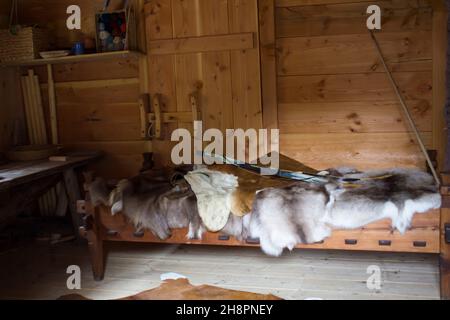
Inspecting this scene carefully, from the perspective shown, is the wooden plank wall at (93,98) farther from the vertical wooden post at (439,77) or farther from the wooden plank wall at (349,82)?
the vertical wooden post at (439,77)

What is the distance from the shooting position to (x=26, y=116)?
3.56m

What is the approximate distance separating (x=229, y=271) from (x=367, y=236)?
80 centimetres

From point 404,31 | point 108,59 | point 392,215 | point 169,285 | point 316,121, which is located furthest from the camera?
point 108,59

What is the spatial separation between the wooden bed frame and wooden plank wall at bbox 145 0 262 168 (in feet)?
3.36

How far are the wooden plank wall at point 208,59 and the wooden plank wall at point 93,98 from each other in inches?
9.9

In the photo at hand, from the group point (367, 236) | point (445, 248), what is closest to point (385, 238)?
point (367, 236)

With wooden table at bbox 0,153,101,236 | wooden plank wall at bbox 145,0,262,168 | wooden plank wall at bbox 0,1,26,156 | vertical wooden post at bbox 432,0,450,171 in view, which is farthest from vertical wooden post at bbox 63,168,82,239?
vertical wooden post at bbox 432,0,450,171

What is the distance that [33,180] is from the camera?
9.49 ft

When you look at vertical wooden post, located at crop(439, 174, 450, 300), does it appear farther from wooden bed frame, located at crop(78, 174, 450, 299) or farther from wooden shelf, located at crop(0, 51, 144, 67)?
wooden shelf, located at crop(0, 51, 144, 67)

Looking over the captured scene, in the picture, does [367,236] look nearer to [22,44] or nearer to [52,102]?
[52,102]

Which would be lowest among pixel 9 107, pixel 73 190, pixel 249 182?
pixel 73 190

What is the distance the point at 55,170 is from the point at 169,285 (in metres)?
1.08
